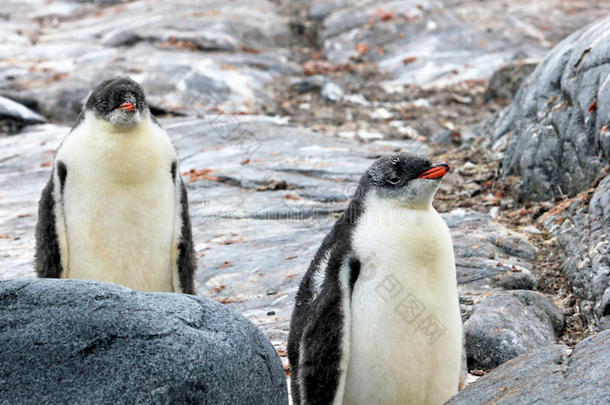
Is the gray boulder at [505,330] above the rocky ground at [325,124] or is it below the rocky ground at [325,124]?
below

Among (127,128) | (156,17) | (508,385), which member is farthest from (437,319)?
(156,17)

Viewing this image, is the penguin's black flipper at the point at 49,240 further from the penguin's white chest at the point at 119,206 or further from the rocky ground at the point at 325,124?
the rocky ground at the point at 325,124

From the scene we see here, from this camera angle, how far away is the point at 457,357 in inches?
162

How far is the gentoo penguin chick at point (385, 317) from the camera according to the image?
3.92 meters

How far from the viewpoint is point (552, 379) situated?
3.23 metres

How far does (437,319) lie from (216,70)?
1043cm

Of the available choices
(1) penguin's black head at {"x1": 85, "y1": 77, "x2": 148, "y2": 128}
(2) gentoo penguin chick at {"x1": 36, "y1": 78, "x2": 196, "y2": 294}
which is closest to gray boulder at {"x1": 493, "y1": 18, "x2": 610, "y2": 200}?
(2) gentoo penguin chick at {"x1": 36, "y1": 78, "x2": 196, "y2": 294}

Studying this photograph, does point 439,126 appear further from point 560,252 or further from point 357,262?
point 357,262

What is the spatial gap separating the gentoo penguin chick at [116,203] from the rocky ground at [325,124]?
3.28 feet

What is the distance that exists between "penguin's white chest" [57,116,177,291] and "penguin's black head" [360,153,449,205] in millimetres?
1655

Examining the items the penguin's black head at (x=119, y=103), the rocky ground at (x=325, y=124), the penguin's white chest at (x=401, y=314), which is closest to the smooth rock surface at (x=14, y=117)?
the rocky ground at (x=325, y=124)

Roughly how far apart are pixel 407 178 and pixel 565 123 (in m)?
3.51

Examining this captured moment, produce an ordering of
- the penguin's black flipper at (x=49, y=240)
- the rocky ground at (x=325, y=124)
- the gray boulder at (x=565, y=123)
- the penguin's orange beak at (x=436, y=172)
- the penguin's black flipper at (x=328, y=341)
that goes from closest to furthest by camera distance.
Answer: the penguin's black flipper at (x=328, y=341)
the penguin's orange beak at (x=436, y=172)
the penguin's black flipper at (x=49, y=240)
the rocky ground at (x=325, y=124)
the gray boulder at (x=565, y=123)

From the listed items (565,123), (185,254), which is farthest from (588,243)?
(185,254)
